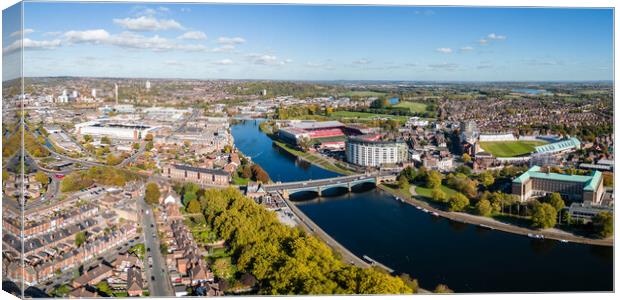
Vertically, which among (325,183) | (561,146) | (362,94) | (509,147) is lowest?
(325,183)

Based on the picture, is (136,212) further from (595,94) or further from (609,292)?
(595,94)

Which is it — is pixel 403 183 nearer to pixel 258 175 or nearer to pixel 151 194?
pixel 258 175

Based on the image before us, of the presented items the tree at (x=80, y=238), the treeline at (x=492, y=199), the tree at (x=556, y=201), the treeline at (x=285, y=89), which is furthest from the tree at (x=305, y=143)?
the tree at (x=80, y=238)

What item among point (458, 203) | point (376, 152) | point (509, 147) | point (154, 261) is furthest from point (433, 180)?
point (154, 261)

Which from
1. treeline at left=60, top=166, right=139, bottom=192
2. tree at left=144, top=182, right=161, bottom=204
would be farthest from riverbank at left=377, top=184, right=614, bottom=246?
treeline at left=60, top=166, right=139, bottom=192

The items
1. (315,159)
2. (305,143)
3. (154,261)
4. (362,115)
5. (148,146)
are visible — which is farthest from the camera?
(305,143)

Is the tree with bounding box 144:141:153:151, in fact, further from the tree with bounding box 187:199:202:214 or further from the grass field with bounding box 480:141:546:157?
the grass field with bounding box 480:141:546:157

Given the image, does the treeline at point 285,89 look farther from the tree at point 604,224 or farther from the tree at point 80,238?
the tree at point 604,224
